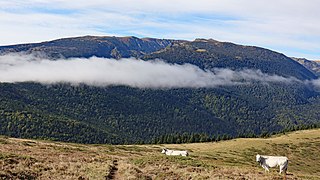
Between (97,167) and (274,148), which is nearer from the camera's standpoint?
(97,167)

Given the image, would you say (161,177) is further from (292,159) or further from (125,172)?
(292,159)

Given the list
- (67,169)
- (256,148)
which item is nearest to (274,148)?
(256,148)

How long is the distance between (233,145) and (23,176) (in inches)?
3957

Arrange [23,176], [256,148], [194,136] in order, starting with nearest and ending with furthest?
[23,176], [256,148], [194,136]

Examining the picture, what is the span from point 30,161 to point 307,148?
4182 inches

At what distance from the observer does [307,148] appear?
11794 centimetres

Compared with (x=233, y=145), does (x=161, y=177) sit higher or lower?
higher

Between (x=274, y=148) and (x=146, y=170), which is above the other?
(x=146, y=170)

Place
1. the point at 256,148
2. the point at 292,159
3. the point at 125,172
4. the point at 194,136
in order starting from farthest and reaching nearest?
the point at 194,136 → the point at 256,148 → the point at 292,159 → the point at 125,172

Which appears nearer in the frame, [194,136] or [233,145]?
[233,145]

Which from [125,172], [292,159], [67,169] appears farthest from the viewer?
[292,159]

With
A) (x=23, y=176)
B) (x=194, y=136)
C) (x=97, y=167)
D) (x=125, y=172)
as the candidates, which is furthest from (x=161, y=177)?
(x=194, y=136)

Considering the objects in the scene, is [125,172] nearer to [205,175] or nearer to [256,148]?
[205,175]

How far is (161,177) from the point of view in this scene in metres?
32.4
